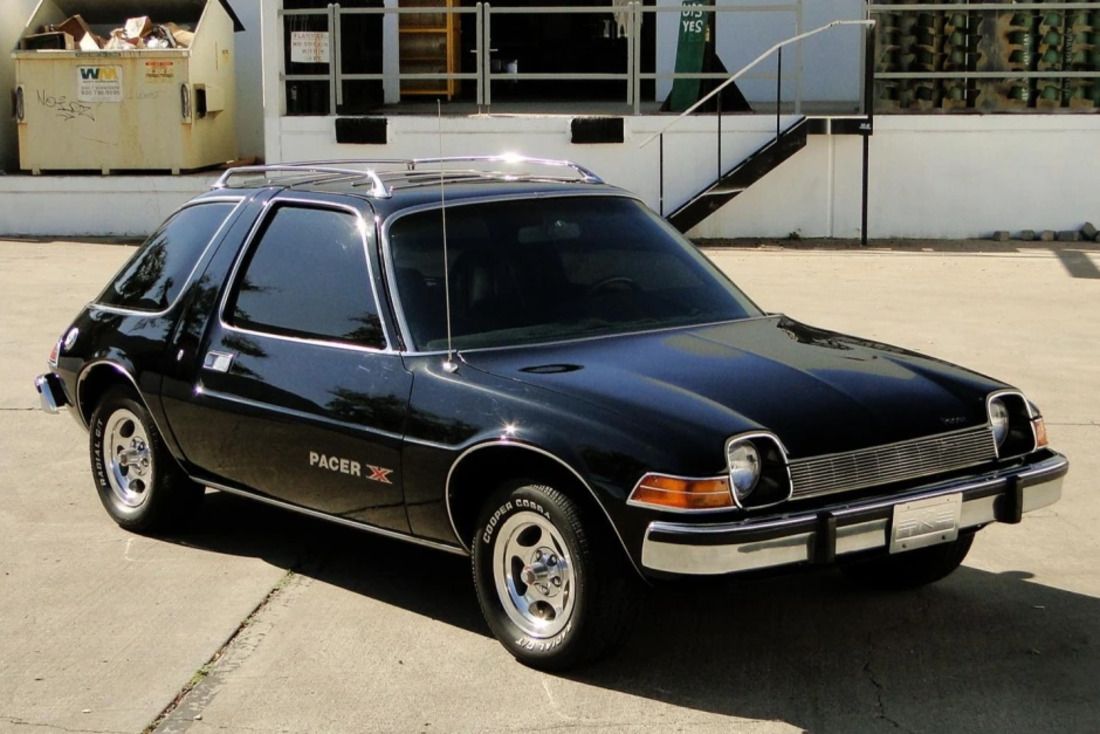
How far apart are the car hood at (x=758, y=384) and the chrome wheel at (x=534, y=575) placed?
44 cm

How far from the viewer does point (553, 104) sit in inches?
819

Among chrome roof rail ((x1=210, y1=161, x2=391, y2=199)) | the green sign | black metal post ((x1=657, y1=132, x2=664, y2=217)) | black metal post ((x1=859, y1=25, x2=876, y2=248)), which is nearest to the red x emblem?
chrome roof rail ((x1=210, y1=161, x2=391, y2=199))

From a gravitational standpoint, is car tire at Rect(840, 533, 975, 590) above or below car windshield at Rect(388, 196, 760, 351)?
below

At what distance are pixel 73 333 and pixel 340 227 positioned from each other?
1.66m

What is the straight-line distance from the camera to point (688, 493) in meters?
4.76

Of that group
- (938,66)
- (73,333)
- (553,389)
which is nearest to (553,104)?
(938,66)

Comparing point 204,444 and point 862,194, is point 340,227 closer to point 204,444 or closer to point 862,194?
point 204,444

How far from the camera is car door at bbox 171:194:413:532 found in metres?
5.66

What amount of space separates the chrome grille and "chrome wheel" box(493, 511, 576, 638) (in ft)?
2.48

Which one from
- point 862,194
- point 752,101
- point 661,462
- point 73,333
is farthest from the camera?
point 752,101

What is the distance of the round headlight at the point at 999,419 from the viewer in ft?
17.9

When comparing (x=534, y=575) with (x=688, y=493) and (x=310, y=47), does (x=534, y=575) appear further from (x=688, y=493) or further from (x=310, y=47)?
(x=310, y=47)

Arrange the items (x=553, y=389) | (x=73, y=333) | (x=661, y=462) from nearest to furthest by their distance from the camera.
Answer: (x=661, y=462), (x=553, y=389), (x=73, y=333)

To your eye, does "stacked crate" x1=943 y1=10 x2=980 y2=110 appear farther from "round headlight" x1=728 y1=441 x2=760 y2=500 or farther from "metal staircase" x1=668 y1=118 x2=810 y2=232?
"round headlight" x1=728 y1=441 x2=760 y2=500
